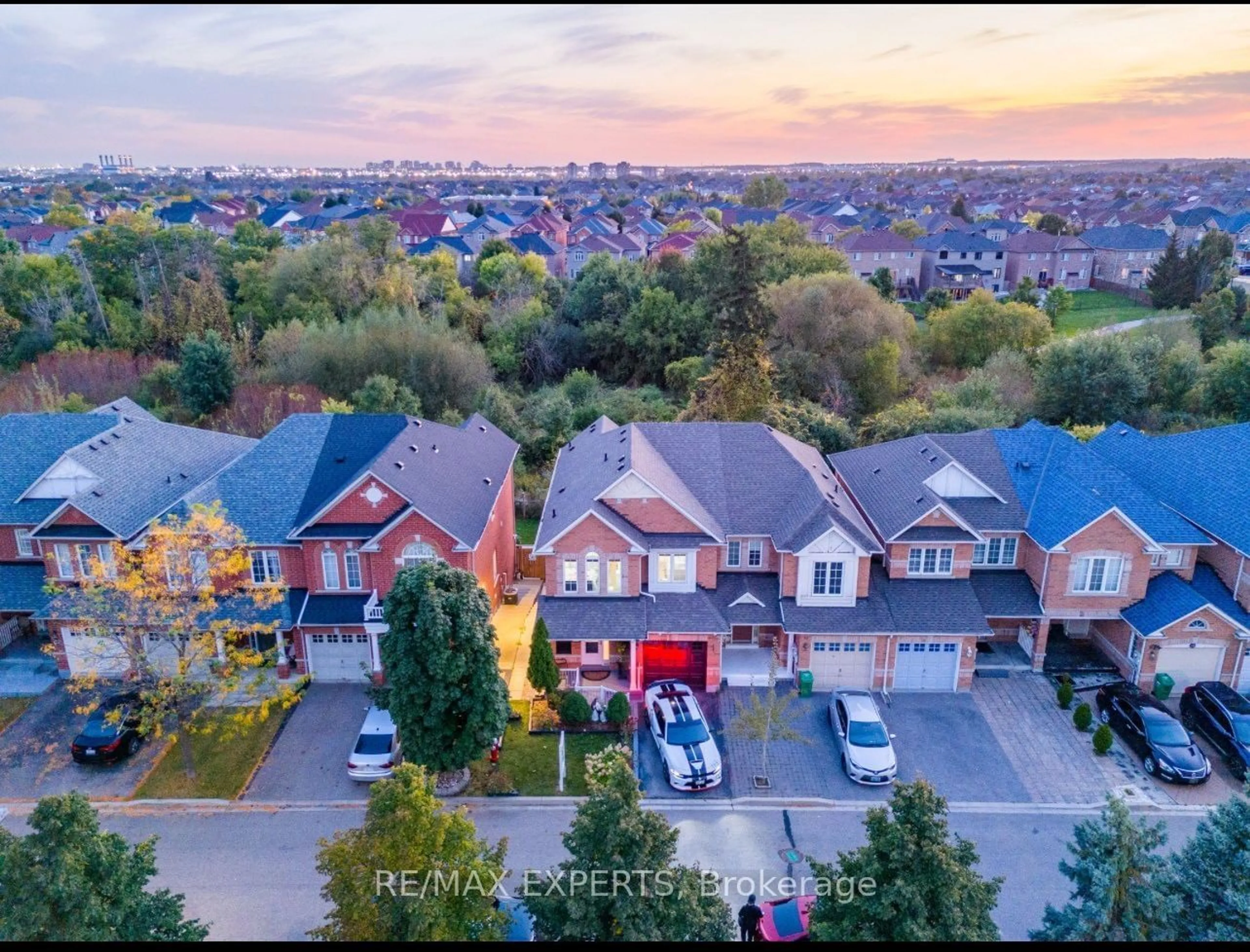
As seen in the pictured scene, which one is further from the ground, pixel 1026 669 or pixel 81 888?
pixel 81 888

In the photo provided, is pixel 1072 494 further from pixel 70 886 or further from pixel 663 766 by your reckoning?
pixel 70 886

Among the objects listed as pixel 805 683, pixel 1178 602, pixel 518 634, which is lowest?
pixel 518 634

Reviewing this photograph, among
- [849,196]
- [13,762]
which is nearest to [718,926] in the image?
[13,762]

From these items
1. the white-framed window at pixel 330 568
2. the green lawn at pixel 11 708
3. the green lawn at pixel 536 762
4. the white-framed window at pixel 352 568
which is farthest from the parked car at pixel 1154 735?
the green lawn at pixel 11 708

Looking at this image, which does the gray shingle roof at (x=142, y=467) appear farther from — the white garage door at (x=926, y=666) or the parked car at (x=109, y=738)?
the white garage door at (x=926, y=666)

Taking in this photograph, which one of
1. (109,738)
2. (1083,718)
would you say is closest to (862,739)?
(1083,718)

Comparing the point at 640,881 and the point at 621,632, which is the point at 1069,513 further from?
the point at 640,881

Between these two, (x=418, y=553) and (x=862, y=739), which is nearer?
(x=862, y=739)
